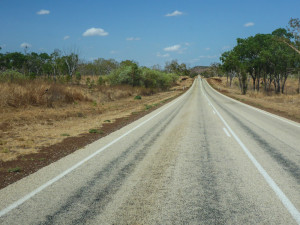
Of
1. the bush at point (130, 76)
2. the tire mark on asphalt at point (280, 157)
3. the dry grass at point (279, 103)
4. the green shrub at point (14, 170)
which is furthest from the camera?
the bush at point (130, 76)

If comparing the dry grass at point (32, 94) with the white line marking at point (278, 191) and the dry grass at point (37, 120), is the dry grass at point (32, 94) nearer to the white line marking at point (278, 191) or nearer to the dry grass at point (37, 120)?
the dry grass at point (37, 120)

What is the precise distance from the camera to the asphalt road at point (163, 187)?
383 centimetres

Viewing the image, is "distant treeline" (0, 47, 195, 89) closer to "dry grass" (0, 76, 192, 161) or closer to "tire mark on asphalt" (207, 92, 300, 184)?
"dry grass" (0, 76, 192, 161)

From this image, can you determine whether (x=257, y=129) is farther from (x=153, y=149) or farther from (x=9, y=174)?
(x=9, y=174)

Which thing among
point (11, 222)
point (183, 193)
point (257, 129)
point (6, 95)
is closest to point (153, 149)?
point (183, 193)

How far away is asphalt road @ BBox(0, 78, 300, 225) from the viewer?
383 centimetres

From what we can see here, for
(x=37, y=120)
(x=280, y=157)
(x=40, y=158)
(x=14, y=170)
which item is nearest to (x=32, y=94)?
(x=37, y=120)

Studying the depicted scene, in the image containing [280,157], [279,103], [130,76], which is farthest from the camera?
[130,76]

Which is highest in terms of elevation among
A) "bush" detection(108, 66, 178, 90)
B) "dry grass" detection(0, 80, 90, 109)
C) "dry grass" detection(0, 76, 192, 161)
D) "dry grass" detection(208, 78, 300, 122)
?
"bush" detection(108, 66, 178, 90)

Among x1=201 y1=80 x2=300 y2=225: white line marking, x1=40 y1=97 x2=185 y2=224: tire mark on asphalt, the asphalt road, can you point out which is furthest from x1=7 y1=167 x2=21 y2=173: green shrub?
x1=201 y1=80 x2=300 y2=225: white line marking

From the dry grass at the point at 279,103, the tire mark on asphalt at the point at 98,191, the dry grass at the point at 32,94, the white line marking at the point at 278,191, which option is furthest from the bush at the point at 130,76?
the white line marking at the point at 278,191

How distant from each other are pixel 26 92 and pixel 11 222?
13.9 meters

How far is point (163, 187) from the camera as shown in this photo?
4.92m

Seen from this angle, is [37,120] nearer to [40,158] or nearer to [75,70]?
[40,158]
